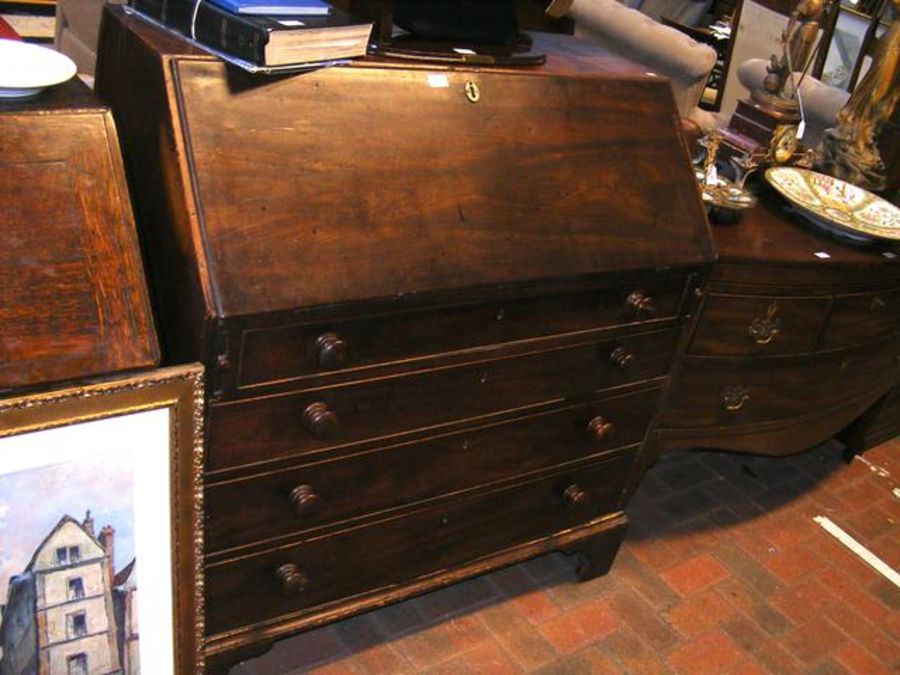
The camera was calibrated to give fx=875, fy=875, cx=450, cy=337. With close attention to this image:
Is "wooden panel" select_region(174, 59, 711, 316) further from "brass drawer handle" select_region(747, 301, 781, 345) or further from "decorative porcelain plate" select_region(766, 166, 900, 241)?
"decorative porcelain plate" select_region(766, 166, 900, 241)

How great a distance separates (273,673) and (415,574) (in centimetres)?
45

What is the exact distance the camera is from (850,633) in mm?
2820

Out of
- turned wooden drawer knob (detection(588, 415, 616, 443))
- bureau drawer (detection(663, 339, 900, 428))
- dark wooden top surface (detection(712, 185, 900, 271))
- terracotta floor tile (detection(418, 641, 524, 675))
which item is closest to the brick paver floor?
terracotta floor tile (detection(418, 641, 524, 675))

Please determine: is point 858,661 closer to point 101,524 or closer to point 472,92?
point 472,92

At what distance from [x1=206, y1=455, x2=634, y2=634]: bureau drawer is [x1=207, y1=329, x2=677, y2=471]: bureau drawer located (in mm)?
299

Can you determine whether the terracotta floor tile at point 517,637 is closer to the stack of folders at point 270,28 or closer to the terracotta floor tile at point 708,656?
the terracotta floor tile at point 708,656

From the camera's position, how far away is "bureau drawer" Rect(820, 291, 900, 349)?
8.96 feet

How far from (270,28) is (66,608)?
46.3 inches

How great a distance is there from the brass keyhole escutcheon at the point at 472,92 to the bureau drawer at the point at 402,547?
100 centimetres

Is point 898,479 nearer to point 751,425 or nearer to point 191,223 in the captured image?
point 751,425

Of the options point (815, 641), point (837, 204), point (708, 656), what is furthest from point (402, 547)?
point (837, 204)

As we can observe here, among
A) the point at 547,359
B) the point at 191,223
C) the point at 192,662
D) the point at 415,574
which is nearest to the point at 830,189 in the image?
the point at 547,359

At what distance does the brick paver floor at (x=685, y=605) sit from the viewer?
246 cm

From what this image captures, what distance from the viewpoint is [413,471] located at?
210 centimetres
